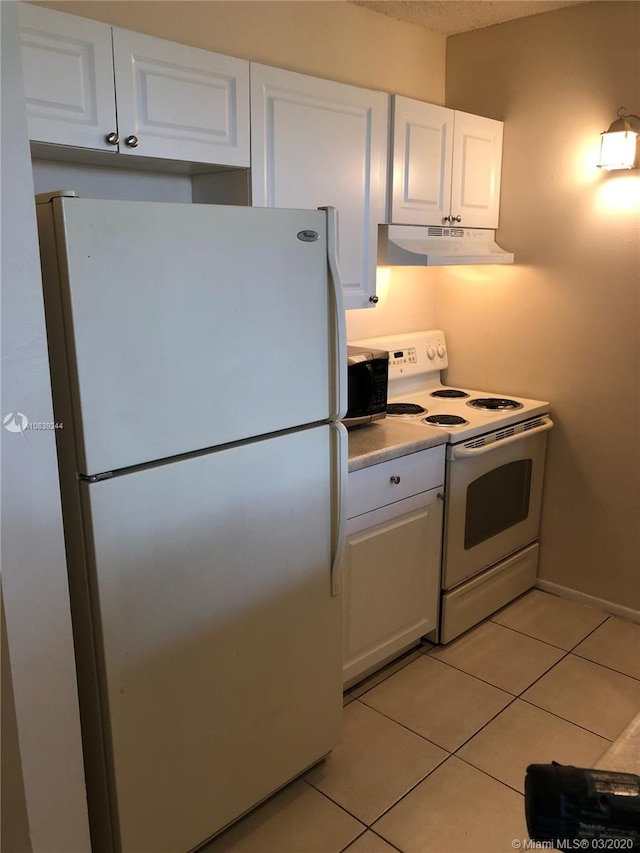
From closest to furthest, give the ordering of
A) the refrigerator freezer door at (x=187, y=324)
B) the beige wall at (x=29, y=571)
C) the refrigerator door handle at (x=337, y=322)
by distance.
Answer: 1. the beige wall at (x=29, y=571)
2. the refrigerator freezer door at (x=187, y=324)
3. the refrigerator door handle at (x=337, y=322)

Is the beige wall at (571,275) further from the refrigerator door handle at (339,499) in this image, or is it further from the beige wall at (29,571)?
the beige wall at (29,571)

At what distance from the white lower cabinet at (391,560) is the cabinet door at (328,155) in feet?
2.26

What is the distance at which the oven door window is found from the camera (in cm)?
280

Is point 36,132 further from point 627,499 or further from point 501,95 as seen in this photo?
point 627,499

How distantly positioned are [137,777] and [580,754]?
1.40m

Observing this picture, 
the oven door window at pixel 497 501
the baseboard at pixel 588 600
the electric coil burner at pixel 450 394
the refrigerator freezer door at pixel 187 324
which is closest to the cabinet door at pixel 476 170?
the electric coil burner at pixel 450 394

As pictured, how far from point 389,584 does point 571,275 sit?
1539 millimetres

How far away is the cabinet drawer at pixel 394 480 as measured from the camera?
2273mm

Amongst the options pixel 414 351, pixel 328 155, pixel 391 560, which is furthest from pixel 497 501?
pixel 328 155

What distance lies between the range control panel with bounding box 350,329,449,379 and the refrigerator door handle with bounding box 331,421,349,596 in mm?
1181

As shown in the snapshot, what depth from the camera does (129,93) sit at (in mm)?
1848

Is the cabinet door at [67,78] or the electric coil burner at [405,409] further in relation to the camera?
the electric coil burner at [405,409]

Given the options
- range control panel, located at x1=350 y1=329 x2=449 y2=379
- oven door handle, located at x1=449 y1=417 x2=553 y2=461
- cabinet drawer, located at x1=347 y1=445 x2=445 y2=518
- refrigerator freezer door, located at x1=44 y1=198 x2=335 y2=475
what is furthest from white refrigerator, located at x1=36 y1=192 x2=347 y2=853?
range control panel, located at x1=350 y1=329 x2=449 y2=379

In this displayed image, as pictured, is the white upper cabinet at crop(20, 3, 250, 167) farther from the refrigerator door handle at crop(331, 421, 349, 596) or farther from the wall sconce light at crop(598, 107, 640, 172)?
the wall sconce light at crop(598, 107, 640, 172)
